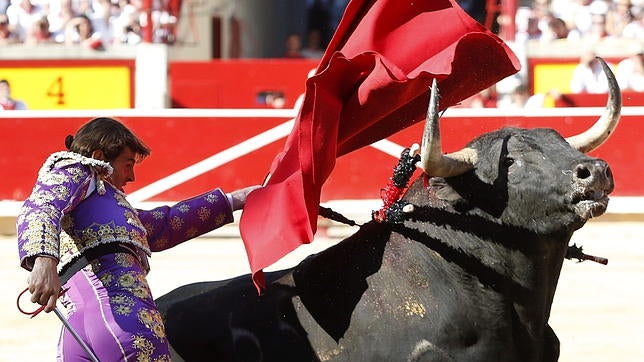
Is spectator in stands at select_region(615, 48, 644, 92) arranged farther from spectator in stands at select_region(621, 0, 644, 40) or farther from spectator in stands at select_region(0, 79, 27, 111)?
spectator in stands at select_region(0, 79, 27, 111)

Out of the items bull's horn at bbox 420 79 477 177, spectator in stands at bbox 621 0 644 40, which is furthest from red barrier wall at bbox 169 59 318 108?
bull's horn at bbox 420 79 477 177

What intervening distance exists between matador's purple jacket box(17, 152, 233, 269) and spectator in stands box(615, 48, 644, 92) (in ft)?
26.7

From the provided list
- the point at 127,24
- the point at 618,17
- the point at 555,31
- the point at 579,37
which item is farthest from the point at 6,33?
the point at 618,17

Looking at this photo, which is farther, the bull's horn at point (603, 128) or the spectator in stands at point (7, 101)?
the spectator in stands at point (7, 101)

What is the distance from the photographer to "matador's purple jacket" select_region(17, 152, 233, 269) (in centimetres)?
288

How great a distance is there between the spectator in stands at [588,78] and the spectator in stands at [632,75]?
0.52 ft

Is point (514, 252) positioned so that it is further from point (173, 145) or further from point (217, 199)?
point (173, 145)

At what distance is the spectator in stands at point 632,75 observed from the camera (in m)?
10.8

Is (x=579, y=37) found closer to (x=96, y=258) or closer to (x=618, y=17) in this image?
(x=618, y=17)

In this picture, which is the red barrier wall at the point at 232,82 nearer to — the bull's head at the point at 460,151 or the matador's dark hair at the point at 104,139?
the bull's head at the point at 460,151

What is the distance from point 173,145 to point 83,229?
718 centimetres

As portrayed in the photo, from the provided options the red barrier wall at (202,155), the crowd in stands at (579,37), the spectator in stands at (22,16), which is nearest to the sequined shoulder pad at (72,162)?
the red barrier wall at (202,155)

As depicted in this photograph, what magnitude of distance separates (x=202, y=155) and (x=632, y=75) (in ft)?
12.4

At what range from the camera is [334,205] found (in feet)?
32.6
